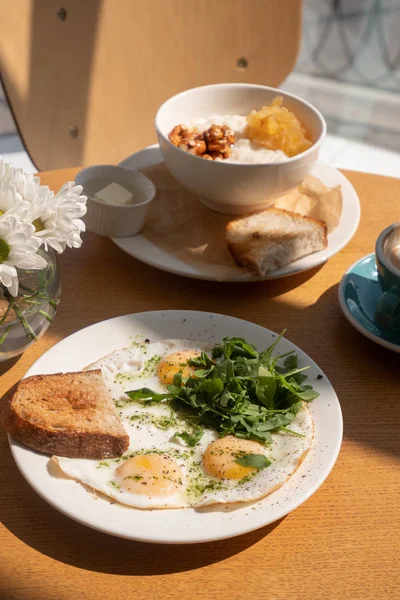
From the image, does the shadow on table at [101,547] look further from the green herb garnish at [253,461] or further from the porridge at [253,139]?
the porridge at [253,139]

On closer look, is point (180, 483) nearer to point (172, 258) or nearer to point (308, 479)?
point (308, 479)

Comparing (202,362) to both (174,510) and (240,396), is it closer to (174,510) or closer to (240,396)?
(240,396)

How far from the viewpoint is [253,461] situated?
3.76 ft

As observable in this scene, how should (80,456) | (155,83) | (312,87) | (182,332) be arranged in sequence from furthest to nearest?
1. (312,87)
2. (155,83)
3. (182,332)
4. (80,456)

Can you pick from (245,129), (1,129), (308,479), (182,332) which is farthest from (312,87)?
(308,479)

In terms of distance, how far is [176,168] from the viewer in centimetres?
179

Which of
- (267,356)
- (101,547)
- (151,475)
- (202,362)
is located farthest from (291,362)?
(101,547)

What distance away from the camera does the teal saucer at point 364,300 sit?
1466 millimetres

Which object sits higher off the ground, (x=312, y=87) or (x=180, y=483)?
(x=180, y=483)

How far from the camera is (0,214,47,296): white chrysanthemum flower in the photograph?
3.84 feet

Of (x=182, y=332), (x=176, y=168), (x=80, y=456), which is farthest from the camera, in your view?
(x=176, y=168)

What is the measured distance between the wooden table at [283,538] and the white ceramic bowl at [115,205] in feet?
0.72

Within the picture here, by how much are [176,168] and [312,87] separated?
358cm

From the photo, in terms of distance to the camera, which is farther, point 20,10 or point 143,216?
point 20,10
